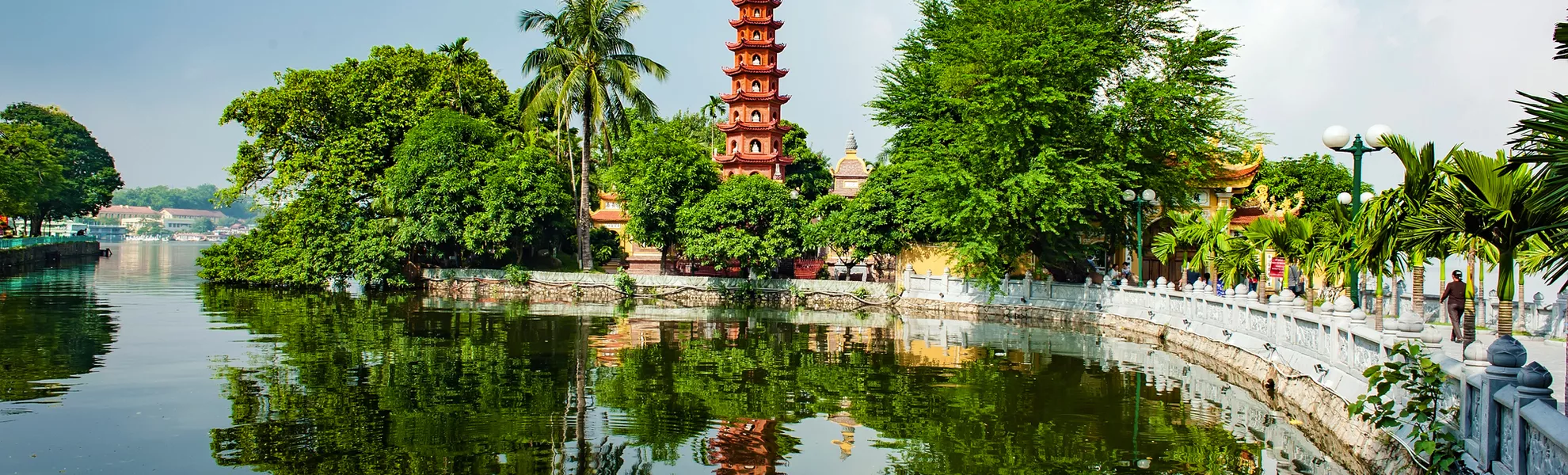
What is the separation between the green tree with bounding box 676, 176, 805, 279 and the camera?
33.9 m

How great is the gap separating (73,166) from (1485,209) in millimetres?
81105

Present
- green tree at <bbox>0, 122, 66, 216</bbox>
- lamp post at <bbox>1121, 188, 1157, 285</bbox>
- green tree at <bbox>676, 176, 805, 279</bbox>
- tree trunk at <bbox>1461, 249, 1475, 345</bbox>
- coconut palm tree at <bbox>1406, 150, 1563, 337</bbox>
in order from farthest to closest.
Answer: green tree at <bbox>0, 122, 66, 216</bbox>, green tree at <bbox>676, 176, 805, 279</bbox>, lamp post at <bbox>1121, 188, 1157, 285</bbox>, tree trunk at <bbox>1461, 249, 1475, 345</bbox>, coconut palm tree at <bbox>1406, 150, 1563, 337</bbox>

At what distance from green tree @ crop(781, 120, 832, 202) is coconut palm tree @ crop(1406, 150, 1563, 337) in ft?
140

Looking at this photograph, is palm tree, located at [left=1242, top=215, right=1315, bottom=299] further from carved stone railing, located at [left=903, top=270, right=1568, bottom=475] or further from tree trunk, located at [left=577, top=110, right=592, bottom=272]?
tree trunk, located at [left=577, top=110, right=592, bottom=272]

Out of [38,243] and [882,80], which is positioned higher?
[882,80]

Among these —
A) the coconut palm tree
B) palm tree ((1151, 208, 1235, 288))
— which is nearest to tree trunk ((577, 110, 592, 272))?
palm tree ((1151, 208, 1235, 288))

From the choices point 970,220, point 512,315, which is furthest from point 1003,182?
point 512,315

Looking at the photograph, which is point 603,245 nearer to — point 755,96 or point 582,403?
point 755,96

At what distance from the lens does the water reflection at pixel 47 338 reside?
549 inches

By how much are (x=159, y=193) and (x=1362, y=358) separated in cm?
22843

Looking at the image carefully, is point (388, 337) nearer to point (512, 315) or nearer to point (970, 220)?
point (512, 315)

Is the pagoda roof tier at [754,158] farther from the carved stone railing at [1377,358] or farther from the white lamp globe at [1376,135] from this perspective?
the white lamp globe at [1376,135]

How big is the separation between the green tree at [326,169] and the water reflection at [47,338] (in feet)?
19.5

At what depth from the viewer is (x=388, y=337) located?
2120 cm
